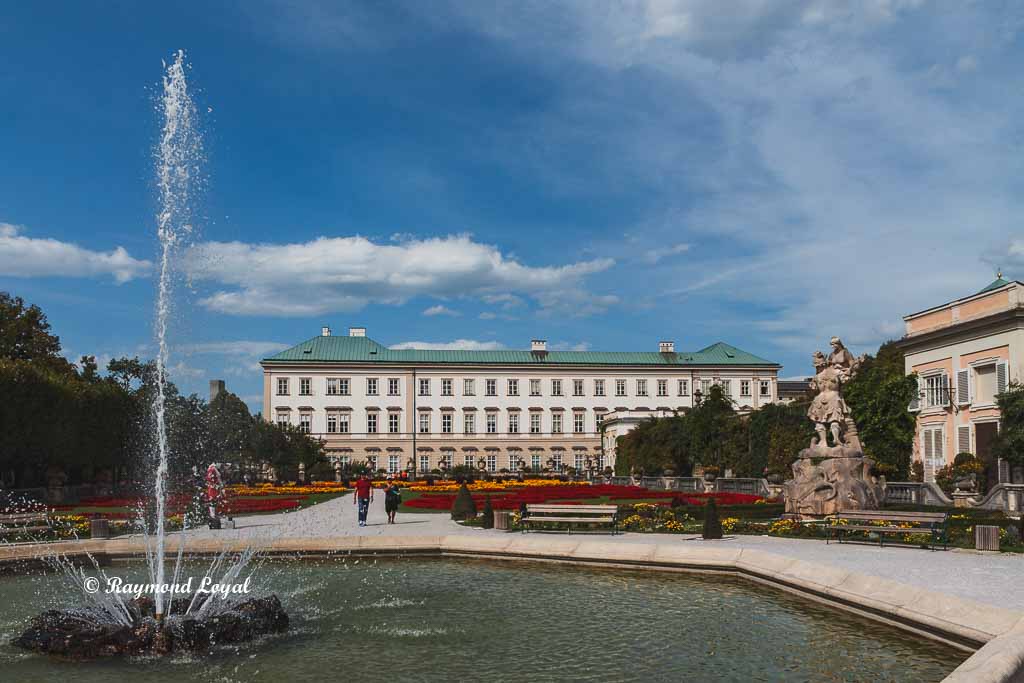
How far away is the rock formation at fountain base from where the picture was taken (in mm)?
9188

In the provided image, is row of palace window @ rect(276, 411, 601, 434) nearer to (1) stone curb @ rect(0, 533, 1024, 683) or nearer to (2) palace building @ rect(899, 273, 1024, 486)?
(2) palace building @ rect(899, 273, 1024, 486)

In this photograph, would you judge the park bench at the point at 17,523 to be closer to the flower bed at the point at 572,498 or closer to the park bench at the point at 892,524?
the flower bed at the point at 572,498

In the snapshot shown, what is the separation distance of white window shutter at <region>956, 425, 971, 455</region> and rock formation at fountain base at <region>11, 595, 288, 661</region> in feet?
110

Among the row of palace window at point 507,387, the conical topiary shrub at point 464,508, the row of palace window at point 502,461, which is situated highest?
the row of palace window at point 507,387

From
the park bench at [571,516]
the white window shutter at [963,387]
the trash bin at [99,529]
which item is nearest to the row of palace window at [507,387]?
the white window shutter at [963,387]

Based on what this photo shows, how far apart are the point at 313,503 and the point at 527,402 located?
165 feet

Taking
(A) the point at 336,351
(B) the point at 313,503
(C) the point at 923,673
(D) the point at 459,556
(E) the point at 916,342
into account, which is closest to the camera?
(C) the point at 923,673

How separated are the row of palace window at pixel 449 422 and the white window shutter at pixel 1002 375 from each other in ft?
167

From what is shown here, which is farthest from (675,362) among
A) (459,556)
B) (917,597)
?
(917,597)

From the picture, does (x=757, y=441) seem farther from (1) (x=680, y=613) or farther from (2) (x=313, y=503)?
(1) (x=680, y=613)

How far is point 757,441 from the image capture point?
4047 centimetres

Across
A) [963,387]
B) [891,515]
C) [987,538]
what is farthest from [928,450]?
[987,538]

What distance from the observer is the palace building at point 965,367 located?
3341 centimetres

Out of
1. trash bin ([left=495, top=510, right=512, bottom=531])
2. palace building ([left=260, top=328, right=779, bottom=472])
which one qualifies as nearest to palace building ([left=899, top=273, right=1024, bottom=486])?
trash bin ([left=495, top=510, right=512, bottom=531])
